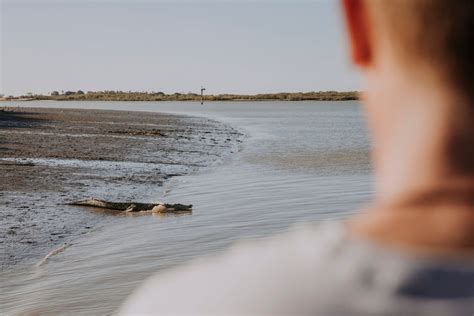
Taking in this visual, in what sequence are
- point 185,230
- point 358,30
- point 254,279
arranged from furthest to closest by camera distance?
1. point 185,230
2. point 358,30
3. point 254,279

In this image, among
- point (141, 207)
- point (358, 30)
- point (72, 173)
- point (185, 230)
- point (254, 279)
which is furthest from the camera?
point (72, 173)

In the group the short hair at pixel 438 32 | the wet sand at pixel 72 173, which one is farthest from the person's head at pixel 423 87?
the wet sand at pixel 72 173

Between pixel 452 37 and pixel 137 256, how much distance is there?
337 inches

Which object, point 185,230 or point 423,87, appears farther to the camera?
point 185,230

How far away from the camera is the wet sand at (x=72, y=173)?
10.9 metres

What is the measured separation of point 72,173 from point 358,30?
17.4 metres

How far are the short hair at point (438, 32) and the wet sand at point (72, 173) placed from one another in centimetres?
872

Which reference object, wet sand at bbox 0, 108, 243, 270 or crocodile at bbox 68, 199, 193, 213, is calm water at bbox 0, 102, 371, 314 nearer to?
crocodile at bbox 68, 199, 193, 213

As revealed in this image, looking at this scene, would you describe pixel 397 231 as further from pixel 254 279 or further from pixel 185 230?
pixel 185 230

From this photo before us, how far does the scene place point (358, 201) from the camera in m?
13.8

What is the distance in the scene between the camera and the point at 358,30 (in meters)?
0.88

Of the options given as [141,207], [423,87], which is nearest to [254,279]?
[423,87]

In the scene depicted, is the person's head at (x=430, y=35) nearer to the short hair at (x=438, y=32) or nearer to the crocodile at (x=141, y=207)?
the short hair at (x=438, y=32)

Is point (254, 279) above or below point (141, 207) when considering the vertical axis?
above
